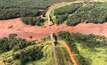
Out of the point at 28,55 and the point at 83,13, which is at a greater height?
the point at 83,13

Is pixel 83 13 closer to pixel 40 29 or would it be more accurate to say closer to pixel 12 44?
pixel 40 29

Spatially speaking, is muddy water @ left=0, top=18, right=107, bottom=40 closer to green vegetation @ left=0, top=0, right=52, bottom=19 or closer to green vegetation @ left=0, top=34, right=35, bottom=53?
green vegetation @ left=0, top=34, right=35, bottom=53

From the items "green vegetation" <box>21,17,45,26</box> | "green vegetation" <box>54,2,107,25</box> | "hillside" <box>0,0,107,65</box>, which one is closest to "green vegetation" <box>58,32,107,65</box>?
"hillside" <box>0,0,107,65</box>

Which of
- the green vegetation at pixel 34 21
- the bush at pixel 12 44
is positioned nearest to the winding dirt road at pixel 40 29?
the green vegetation at pixel 34 21

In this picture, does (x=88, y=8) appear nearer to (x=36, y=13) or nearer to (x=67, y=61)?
(x=36, y=13)

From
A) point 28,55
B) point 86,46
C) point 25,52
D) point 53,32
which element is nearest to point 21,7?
point 53,32

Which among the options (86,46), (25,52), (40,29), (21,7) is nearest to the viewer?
(25,52)
